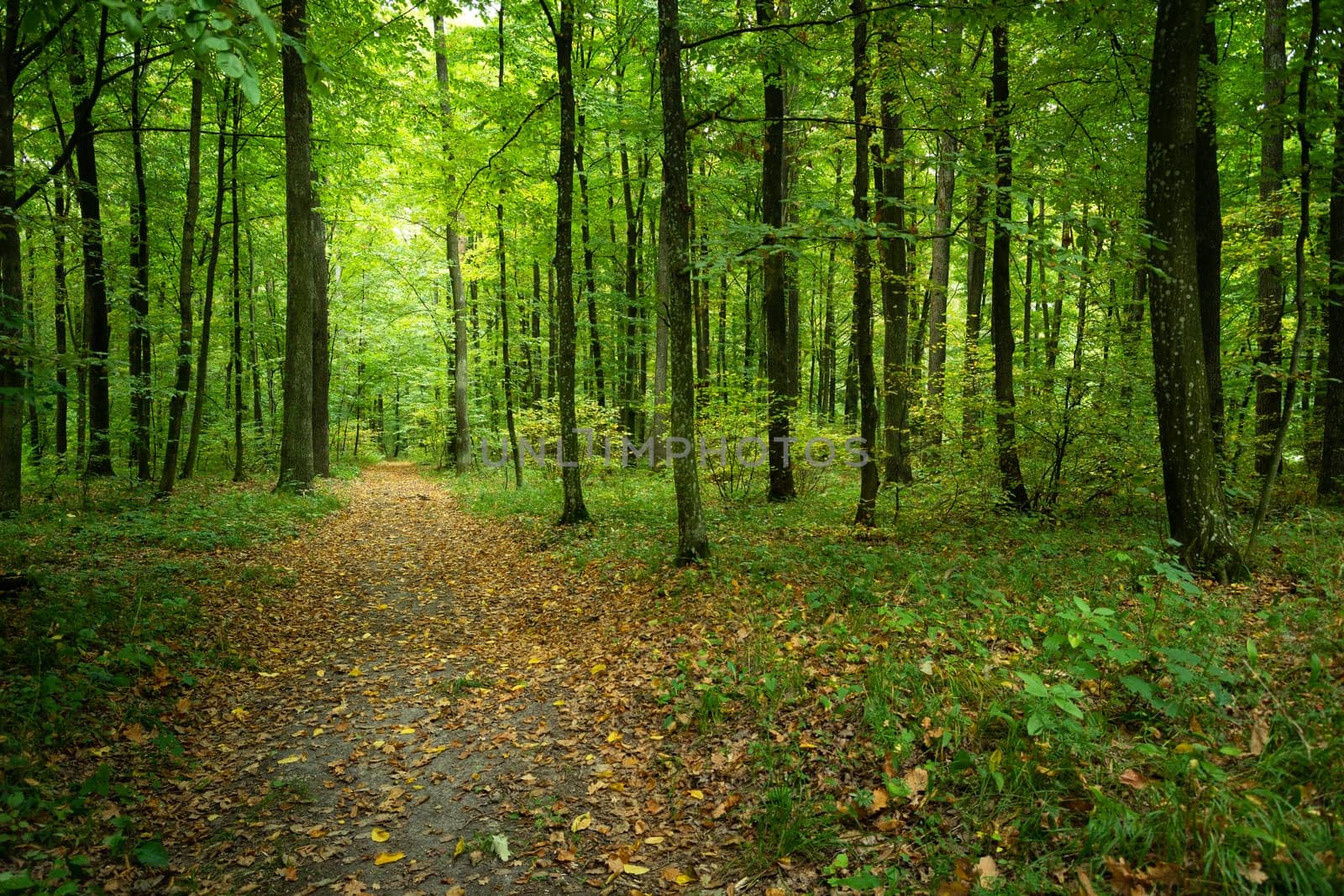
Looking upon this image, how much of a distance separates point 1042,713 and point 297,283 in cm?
1482

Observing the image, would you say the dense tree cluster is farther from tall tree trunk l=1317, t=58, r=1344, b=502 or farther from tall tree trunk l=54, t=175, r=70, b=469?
tall tree trunk l=54, t=175, r=70, b=469

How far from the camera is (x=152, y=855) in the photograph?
131 inches

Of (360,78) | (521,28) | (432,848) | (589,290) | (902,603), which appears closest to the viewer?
(432,848)

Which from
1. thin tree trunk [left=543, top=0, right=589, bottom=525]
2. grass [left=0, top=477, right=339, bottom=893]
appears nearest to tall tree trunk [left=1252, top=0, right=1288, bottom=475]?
thin tree trunk [left=543, top=0, right=589, bottom=525]

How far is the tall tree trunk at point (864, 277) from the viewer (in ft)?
27.6

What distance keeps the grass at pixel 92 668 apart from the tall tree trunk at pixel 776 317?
859 cm

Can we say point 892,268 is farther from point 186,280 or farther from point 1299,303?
point 186,280

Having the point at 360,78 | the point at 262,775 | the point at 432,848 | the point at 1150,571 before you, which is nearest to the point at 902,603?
the point at 1150,571

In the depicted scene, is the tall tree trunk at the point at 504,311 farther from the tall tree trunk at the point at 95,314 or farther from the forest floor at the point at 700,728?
the forest floor at the point at 700,728

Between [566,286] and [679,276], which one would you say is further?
[566,286]

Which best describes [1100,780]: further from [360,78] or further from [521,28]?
[521,28]

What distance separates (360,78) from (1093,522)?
1586 centimetres

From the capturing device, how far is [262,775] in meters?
4.30

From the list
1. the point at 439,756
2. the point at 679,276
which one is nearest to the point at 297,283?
the point at 679,276
